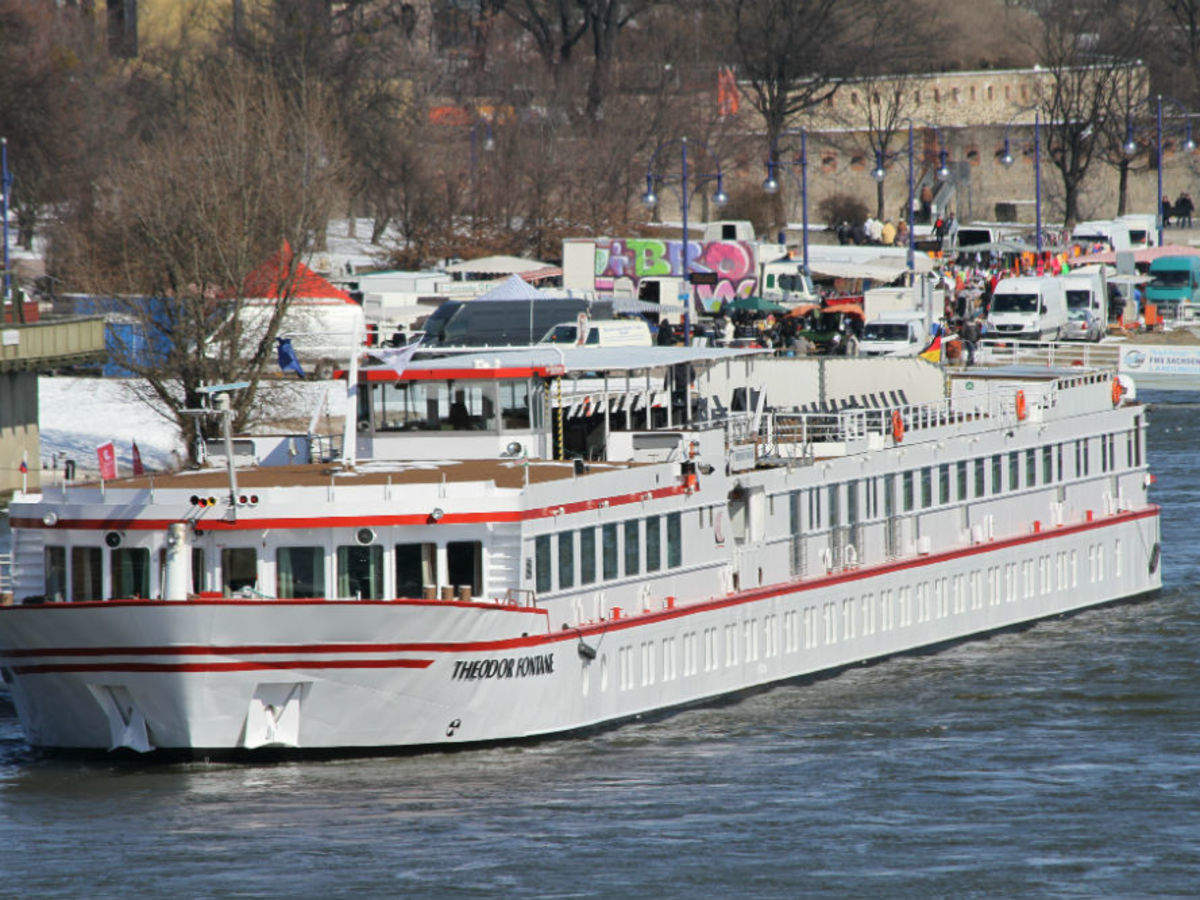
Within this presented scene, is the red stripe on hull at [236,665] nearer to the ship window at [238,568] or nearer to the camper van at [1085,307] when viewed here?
the ship window at [238,568]

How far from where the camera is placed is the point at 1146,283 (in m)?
85.3

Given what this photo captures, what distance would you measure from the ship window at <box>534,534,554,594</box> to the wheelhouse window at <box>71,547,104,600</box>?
4.80 meters

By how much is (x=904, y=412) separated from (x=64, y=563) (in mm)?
15125

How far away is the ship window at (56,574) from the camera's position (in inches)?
1081

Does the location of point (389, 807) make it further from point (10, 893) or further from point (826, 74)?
point (826, 74)

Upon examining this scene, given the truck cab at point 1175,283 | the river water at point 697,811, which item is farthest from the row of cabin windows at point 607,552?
the truck cab at point 1175,283

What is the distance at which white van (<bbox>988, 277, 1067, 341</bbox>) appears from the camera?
72125 millimetres

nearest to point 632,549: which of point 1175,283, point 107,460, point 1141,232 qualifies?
point 107,460

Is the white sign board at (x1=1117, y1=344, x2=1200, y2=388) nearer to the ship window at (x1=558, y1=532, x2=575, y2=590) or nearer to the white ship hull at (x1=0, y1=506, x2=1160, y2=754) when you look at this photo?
the white ship hull at (x1=0, y1=506, x2=1160, y2=754)

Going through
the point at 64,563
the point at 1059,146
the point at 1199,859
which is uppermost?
the point at 1059,146

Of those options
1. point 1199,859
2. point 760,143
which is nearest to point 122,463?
point 1199,859

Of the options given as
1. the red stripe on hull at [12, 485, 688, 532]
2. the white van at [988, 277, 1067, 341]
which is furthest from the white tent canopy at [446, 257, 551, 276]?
the red stripe on hull at [12, 485, 688, 532]

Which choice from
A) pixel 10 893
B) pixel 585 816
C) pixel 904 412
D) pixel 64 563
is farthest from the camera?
pixel 904 412

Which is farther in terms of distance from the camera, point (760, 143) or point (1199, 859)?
point (760, 143)
